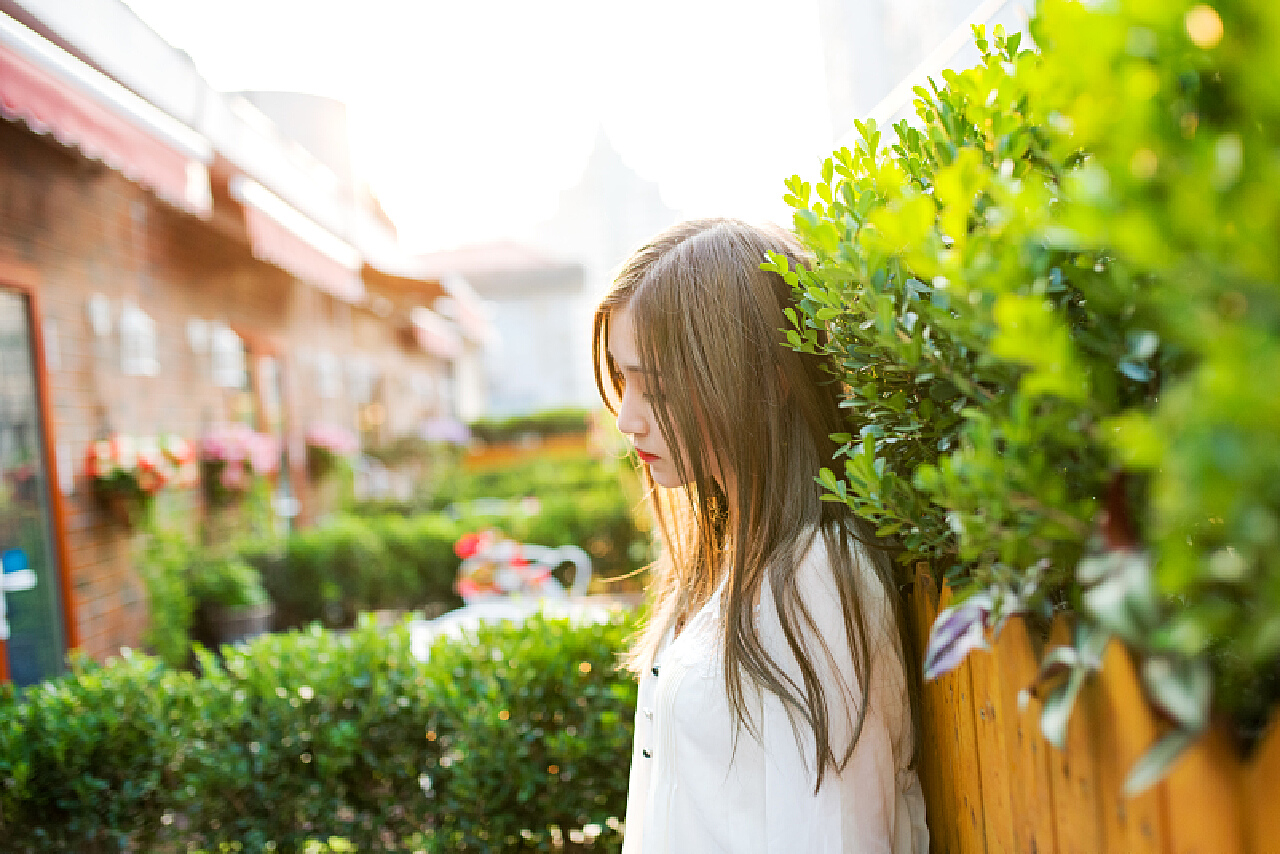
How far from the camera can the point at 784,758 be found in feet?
3.95

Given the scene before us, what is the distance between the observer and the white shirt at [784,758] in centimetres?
120

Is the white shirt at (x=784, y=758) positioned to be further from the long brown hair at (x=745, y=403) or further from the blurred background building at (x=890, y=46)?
the blurred background building at (x=890, y=46)

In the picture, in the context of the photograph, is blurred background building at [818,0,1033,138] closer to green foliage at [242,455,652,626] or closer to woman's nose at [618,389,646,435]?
woman's nose at [618,389,646,435]

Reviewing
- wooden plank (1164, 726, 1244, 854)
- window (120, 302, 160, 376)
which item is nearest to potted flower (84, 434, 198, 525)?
window (120, 302, 160, 376)

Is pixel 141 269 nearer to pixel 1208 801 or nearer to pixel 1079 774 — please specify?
pixel 1079 774

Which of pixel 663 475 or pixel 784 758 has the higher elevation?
pixel 663 475

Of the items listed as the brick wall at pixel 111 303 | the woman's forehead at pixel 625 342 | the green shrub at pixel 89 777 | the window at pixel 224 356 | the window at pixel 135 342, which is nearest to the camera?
the woman's forehead at pixel 625 342

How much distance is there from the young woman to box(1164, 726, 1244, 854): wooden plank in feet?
1.61

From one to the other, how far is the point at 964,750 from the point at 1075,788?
0.34m

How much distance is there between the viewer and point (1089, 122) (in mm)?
502

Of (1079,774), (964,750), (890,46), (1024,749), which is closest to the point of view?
(1079,774)

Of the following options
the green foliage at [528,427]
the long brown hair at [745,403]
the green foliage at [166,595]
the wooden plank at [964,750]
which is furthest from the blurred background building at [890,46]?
the green foliage at [528,427]

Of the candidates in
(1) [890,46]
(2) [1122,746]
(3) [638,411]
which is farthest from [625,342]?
(1) [890,46]

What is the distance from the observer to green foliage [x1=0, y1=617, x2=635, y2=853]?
6.82 feet
